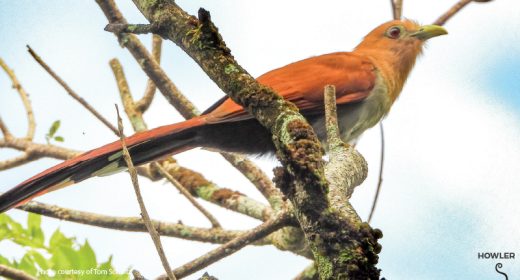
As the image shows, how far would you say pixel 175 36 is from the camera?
6.19 ft

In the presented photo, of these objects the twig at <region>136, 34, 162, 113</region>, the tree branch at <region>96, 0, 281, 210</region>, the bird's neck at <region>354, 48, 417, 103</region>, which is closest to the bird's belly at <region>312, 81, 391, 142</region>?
the bird's neck at <region>354, 48, 417, 103</region>

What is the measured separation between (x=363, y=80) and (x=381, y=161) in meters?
0.75

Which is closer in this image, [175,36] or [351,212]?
[351,212]

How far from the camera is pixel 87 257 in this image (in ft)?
8.73

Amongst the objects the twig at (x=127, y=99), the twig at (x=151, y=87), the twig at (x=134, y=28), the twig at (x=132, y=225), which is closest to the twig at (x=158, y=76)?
the twig at (x=151, y=87)

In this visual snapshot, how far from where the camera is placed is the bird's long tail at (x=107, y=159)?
2.40 m

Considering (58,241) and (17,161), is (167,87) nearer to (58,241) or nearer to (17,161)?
(17,161)

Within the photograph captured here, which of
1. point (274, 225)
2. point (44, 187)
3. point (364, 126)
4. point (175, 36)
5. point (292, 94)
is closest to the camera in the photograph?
point (175, 36)

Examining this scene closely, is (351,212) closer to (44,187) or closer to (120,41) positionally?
(44,187)

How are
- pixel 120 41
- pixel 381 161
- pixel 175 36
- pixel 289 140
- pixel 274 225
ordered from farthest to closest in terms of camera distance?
pixel 120 41 < pixel 381 161 < pixel 274 225 < pixel 175 36 < pixel 289 140

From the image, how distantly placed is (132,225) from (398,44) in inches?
79.4

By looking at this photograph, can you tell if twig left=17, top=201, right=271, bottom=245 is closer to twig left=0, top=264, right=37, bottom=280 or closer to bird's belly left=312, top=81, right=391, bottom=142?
bird's belly left=312, top=81, right=391, bottom=142

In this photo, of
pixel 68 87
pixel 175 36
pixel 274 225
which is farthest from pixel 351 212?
pixel 68 87

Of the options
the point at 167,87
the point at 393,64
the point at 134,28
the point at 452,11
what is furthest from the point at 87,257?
the point at 452,11
